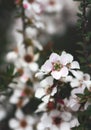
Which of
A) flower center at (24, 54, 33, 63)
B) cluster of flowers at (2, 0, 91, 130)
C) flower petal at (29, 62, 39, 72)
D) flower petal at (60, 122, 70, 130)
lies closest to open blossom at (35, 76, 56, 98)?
cluster of flowers at (2, 0, 91, 130)

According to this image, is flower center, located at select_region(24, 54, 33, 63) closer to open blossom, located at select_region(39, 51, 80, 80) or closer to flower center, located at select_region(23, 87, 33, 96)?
flower center, located at select_region(23, 87, 33, 96)

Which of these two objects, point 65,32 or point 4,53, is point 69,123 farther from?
point 65,32

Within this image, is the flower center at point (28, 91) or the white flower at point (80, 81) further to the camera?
the flower center at point (28, 91)

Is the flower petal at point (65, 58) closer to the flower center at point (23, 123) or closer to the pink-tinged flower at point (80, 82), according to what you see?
the pink-tinged flower at point (80, 82)

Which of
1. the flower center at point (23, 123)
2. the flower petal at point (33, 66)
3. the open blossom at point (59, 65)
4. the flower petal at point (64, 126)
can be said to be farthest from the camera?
the flower center at point (23, 123)

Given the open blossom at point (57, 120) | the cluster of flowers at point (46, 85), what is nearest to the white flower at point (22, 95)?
the cluster of flowers at point (46, 85)

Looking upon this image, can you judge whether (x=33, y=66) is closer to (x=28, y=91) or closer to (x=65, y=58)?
(x=28, y=91)

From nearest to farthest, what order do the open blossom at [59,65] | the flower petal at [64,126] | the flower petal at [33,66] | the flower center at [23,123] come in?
the open blossom at [59,65]
the flower petal at [64,126]
the flower petal at [33,66]
the flower center at [23,123]

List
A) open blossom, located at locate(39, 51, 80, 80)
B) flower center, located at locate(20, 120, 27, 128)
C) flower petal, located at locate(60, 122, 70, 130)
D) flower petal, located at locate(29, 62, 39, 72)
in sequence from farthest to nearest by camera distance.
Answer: flower center, located at locate(20, 120, 27, 128) → flower petal, located at locate(29, 62, 39, 72) → flower petal, located at locate(60, 122, 70, 130) → open blossom, located at locate(39, 51, 80, 80)
